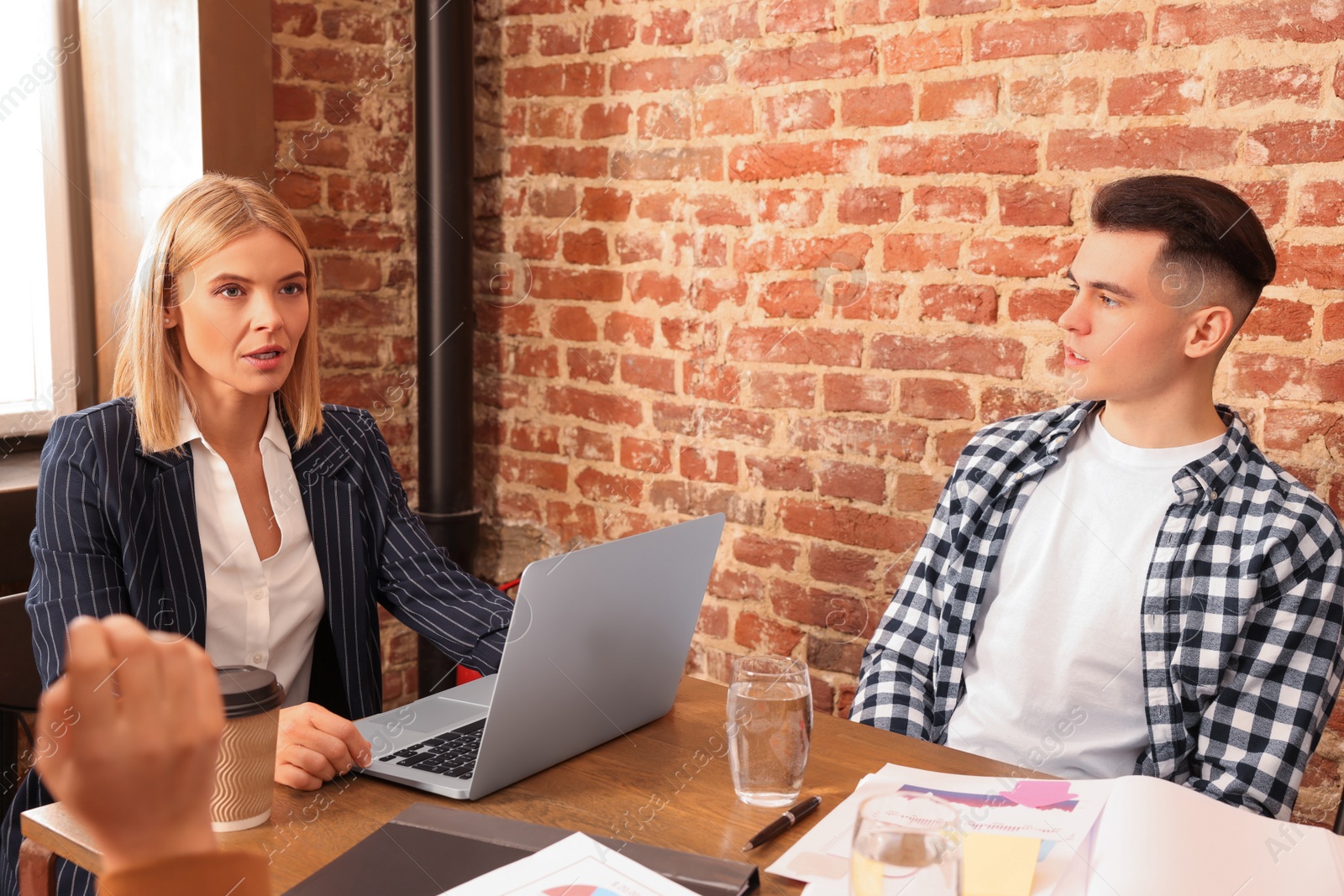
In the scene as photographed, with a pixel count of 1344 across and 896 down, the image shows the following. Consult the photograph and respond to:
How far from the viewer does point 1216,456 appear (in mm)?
1411

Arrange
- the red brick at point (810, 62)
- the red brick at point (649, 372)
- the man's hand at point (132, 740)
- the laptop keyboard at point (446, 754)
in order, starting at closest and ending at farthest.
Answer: the man's hand at point (132, 740) < the laptop keyboard at point (446, 754) < the red brick at point (810, 62) < the red brick at point (649, 372)

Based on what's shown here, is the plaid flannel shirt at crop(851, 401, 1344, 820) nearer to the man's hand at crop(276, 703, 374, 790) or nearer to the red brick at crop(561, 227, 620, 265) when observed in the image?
the man's hand at crop(276, 703, 374, 790)

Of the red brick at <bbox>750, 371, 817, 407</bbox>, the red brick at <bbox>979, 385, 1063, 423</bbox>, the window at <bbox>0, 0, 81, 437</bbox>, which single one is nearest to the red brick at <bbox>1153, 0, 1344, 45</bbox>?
the red brick at <bbox>979, 385, 1063, 423</bbox>

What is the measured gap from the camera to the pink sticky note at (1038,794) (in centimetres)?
96

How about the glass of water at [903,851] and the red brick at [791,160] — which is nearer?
the glass of water at [903,851]

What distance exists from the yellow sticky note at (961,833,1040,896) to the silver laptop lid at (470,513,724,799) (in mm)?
379

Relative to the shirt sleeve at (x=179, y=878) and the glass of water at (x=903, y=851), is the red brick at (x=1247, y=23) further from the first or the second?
the shirt sleeve at (x=179, y=878)

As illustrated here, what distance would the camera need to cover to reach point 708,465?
7.43 ft

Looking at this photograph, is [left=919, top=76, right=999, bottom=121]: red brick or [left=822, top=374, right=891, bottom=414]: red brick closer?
[left=919, top=76, right=999, bottom=121]: red brick

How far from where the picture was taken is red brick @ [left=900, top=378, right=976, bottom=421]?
6.27ft

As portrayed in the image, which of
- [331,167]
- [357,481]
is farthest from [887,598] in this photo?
[331,167]

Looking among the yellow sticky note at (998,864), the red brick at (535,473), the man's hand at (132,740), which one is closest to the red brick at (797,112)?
the red brick at (535,473)

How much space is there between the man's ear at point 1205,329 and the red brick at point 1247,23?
45cm

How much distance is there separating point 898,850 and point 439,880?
0.37 meters
